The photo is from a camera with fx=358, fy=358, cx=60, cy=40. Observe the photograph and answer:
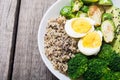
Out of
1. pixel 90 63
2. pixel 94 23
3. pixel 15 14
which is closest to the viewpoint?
pixel 90 63

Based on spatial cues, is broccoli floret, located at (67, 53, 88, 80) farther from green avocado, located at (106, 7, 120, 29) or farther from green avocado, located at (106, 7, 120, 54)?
green avocado, located at (106, 7, 120, 29)

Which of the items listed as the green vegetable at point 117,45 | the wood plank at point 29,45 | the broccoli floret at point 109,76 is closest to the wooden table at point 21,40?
the wood plank at point 29,45

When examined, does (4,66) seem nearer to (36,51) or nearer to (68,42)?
(36,51)

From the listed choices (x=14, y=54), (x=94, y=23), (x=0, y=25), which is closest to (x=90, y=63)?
(x=94, y=23)

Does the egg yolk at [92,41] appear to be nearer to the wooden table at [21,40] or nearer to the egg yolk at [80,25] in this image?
the egg yolk at [80,25]

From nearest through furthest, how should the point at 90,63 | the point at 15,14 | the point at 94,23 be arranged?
the point at 90,63, the point at 94,23, the point at 15,14
